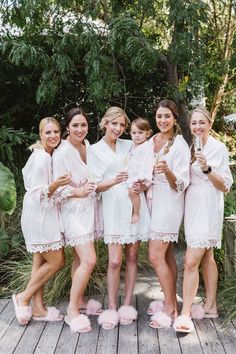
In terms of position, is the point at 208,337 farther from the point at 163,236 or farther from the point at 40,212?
the point at 40,212

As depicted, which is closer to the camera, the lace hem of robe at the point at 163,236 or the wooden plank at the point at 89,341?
the wooden plank at the point at 89,341

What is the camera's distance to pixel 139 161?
436cm

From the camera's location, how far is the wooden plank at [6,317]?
171 inches

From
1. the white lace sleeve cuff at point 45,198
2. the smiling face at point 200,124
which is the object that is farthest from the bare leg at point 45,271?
the smiling face at point 200,124

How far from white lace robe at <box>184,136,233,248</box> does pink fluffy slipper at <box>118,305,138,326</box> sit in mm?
825

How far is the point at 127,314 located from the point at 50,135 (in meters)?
1.75

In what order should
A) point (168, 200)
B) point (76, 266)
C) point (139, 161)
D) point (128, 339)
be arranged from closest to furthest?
point (128, 339) < point (168, 200) < point (139, 161) < point (76, 266)

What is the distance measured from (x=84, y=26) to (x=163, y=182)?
2.60 meters

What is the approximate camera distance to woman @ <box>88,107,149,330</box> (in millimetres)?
4316

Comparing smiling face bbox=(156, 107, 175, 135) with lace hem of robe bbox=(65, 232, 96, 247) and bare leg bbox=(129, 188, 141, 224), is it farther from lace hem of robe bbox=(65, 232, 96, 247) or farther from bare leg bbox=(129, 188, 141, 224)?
lace hem of robe bbox=(65, 232, 96, 247)

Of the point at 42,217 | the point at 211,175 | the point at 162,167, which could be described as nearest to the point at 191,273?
the point at 211,175

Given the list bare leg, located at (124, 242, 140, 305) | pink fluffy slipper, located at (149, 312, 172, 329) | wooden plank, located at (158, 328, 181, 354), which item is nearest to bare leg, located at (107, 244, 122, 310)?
bare leg, located at (124, 242, 140, 305)

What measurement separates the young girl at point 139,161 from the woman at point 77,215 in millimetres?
379

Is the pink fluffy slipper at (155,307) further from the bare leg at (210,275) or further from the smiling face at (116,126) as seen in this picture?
the smiling face at (116,126)
